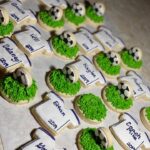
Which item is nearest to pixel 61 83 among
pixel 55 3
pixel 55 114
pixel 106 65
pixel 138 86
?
pixel 55 114

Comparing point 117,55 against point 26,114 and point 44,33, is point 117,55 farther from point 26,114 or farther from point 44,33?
point 26,114

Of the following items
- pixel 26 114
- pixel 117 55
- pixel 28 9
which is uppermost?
pixel 28 9

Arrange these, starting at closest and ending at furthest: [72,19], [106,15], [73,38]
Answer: [73,38], [72,19], [106,15]

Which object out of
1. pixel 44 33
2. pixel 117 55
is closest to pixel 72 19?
pixel 44 33

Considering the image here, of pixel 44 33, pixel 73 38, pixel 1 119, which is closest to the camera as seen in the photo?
pixel 1 119

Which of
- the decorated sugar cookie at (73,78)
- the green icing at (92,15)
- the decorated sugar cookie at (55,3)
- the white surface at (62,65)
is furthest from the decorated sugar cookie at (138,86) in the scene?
the decorated sugar cookie at (55,3)

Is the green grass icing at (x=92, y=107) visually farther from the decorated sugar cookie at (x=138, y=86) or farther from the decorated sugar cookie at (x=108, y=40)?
the decorated sugar cookie at (x=108, y=40)

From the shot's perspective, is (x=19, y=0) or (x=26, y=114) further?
(x=19, y=0)
